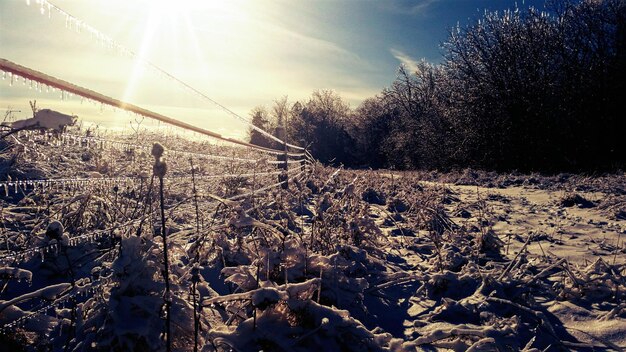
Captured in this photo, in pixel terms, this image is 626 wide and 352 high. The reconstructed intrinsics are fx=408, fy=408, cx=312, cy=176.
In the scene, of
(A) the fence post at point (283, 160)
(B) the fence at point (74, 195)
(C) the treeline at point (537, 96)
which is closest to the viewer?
(B) the fence at point (74, 195)

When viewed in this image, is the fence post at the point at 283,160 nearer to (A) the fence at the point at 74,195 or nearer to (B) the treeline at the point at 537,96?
(A) the fence at the point at 74,195

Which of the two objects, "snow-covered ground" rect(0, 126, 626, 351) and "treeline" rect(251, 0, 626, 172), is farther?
"treeline" rect(251, 0, 626, 172)

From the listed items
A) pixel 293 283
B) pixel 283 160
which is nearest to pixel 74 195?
pixel 293 283

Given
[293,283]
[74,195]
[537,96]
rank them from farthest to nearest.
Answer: [537,96] < [74,195] < [293,283]

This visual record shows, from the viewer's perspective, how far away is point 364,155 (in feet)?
133

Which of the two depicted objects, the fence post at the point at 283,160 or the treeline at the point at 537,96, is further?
the treeline at the point at 537,96

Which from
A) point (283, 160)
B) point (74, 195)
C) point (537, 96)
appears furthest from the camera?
point (537, 96)

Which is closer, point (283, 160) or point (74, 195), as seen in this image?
point (74, 195)

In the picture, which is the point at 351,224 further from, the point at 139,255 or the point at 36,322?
the point at 36,322

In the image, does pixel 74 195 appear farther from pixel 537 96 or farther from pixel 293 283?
pixel 537 96

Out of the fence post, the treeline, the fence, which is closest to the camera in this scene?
the fence

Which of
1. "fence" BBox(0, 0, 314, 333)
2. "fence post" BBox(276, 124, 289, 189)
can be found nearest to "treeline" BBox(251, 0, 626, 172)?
"fence post" BBox(276, 124, 289, 189)

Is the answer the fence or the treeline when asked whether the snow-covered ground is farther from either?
the treeline

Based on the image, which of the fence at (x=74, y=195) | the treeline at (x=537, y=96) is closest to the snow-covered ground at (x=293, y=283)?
the fence at (x=74, y=195)
